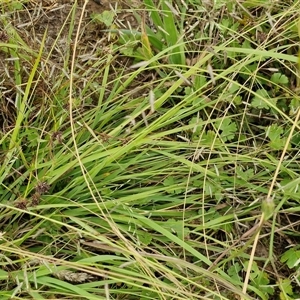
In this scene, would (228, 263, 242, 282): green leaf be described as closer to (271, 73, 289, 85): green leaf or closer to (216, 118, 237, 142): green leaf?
(216, 118, 237, 142): green leaf

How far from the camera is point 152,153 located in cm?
141

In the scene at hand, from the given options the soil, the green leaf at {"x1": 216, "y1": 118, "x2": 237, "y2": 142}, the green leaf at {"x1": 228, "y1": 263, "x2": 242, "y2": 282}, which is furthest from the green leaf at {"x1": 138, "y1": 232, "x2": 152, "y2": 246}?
the soil

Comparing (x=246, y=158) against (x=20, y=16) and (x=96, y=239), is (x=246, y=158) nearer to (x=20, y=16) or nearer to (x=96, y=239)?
(x=96, y=239)

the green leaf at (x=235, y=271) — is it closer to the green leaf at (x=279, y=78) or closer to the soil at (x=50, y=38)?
the green leaf at (x=279, y=78)

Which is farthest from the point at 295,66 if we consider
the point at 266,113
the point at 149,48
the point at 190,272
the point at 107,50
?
the point at 190,272

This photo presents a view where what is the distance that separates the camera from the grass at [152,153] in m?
1.31

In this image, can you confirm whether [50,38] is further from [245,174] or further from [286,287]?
[286,287]

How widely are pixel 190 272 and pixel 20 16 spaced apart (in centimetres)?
95

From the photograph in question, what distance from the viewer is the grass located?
1.31 meters

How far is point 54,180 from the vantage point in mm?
1357

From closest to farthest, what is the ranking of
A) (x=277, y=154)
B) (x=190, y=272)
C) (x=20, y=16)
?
(x=190, y=272)
(x=277, y=154)
(x=20, y=16)

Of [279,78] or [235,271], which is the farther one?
[279,78]

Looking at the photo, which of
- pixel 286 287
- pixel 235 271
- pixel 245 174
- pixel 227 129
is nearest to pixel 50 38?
pixel 227 129

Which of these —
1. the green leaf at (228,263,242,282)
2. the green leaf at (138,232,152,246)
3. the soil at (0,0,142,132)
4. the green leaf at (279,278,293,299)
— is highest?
the soil at (0,0,142,132)
